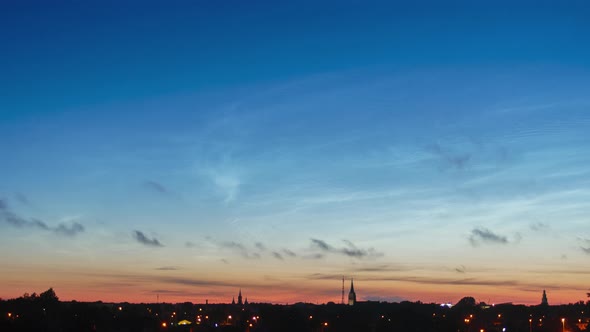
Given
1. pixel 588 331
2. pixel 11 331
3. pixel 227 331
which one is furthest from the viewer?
pixel 227 331

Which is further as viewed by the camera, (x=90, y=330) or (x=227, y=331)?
(x=227, y=331)

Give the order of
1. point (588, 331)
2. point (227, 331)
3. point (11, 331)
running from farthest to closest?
point (227, 331) → point (588, 331) → point (11, 331)

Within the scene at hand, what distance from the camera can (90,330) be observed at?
531 feet

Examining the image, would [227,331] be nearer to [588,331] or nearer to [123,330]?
[123,330]

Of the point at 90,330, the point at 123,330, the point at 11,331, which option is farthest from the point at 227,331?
the point at 11,331

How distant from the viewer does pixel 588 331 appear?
134 metres

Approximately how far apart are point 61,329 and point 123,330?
1365 inches

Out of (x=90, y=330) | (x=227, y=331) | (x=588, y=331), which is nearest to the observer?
(x=588, y=331)

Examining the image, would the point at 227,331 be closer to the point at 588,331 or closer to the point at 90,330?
the point at 90,330

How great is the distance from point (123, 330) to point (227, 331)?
2581cm

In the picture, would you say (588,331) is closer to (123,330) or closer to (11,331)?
(11,331)

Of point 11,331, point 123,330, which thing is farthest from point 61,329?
point 11,331

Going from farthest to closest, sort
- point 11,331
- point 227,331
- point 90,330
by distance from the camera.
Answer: point 227,331
point 90,330
point 11,331

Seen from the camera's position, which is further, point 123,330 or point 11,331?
point 123,330
